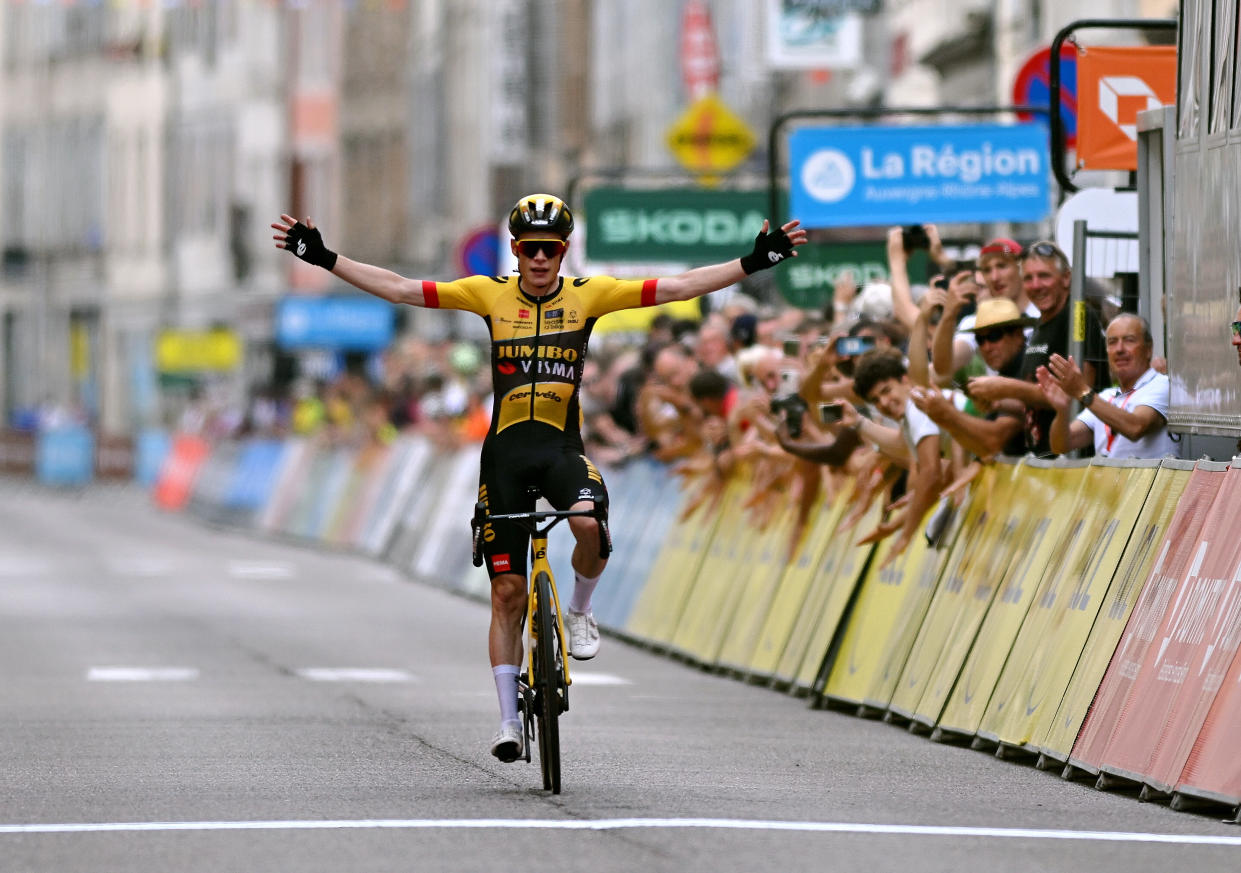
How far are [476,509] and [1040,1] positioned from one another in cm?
1838

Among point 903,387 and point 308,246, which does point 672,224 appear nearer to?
point 903,387

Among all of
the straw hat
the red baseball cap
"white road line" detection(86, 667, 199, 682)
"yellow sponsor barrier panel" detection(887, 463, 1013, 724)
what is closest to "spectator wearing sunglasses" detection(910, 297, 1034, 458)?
the straw hat

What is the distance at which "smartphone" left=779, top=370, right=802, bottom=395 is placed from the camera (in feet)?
60.1

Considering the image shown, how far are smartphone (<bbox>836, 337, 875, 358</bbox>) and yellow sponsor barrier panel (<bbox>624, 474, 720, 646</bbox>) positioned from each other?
11.8 feet

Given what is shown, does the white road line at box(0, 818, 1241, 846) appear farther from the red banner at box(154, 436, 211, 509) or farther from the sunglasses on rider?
the red banner at box(154, 436, 211, 509)

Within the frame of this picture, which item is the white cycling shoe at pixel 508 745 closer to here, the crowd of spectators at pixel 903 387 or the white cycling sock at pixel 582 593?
the white cycling sock at pixel 582 593

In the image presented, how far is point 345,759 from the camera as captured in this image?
42.7 feet

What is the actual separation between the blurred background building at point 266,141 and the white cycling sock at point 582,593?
25539 mm

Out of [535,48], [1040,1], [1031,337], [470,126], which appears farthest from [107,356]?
[1031,337]

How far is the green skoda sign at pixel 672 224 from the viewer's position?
85.6 feet

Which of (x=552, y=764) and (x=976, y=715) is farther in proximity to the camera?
(x=976, y=715)

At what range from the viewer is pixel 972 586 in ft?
48.3

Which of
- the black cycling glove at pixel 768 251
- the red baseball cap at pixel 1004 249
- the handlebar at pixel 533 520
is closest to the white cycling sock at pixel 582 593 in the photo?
the handlebar at pixel 533 520

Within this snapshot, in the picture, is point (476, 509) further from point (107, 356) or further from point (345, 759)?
point (107, 356)
